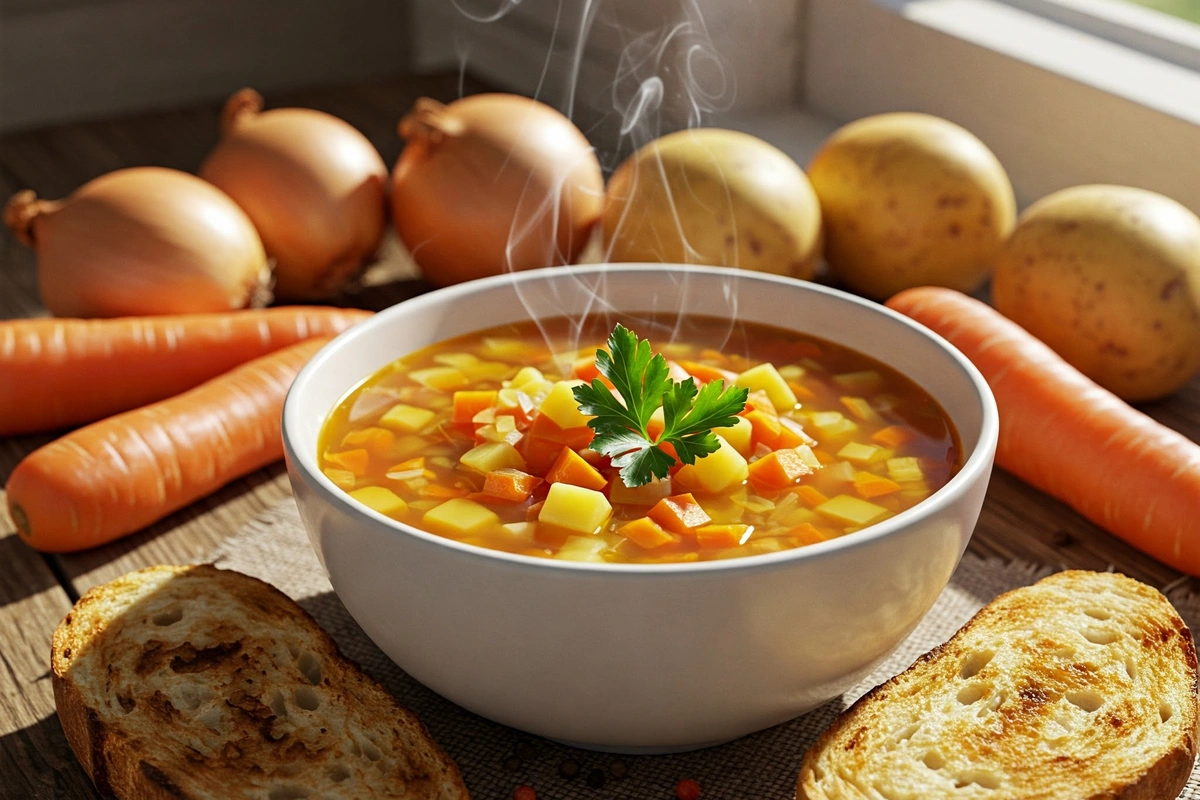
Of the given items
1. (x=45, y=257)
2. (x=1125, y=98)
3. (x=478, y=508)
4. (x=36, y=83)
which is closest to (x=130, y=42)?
(x=36, y=83)

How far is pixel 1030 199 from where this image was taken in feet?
11.6

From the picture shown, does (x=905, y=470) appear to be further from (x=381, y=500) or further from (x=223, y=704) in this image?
(x=223, y=704)

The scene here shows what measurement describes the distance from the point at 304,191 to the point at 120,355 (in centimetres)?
62

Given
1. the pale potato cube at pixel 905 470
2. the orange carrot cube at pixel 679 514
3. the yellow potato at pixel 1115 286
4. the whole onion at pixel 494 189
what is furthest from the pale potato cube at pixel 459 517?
the yellow potato at pixel 1115 286

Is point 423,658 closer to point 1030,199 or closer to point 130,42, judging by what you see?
point 1030,199

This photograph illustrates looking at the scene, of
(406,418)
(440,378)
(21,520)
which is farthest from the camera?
(21,520)

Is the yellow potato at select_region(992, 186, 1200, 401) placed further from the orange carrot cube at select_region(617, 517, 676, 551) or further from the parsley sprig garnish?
the orange carrot cube at select_region(617, 517, 676, 551)

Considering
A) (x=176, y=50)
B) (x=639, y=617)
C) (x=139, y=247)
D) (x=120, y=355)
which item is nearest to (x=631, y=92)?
(x=139, y=247)

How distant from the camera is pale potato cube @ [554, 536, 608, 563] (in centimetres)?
161

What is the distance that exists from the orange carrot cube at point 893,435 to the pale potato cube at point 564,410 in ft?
1.48

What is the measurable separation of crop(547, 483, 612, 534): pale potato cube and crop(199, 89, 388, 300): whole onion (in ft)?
5.41

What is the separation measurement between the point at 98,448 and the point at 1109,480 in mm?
1864

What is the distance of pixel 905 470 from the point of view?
6.01ft

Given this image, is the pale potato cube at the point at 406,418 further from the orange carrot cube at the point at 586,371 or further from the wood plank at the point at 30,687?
the wood plank at the point at 30,687
